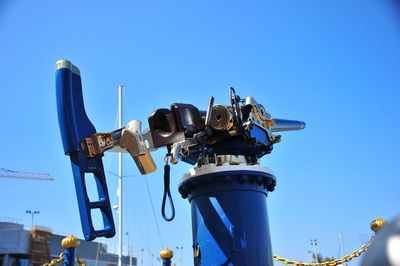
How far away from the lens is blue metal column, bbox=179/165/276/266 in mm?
4141

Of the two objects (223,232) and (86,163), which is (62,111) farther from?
(223,232)

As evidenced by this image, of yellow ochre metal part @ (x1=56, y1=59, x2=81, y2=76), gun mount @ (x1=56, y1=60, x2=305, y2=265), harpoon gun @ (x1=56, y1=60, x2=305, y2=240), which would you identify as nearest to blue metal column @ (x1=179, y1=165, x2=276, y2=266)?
gun mount @ (x1=56, y1=60, x2=305, y2=265)

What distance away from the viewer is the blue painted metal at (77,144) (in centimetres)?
424

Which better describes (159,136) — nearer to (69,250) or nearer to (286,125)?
(69,250)

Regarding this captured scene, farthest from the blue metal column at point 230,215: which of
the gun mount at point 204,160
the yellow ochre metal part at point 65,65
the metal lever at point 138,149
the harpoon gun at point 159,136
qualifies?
the yellow ochre metal part at point 65,65

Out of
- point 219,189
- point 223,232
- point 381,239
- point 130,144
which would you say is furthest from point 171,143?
point 381,239

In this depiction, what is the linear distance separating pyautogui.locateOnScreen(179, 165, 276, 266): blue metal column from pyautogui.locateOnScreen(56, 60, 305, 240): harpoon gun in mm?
175

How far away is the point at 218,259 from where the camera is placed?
4105mm

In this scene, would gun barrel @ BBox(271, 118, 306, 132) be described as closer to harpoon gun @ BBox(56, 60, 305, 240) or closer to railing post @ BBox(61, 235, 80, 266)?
harpoon gun @ BBox(56, 60, 305, 240)

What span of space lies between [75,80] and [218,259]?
96.2 inches

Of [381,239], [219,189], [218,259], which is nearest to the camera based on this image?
[381,239]

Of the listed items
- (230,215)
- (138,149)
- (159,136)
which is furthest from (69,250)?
(230,215)

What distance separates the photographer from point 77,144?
172 inches

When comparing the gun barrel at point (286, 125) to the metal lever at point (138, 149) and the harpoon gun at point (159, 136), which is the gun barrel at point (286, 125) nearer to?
the harpoon gun at point (159, 136)
